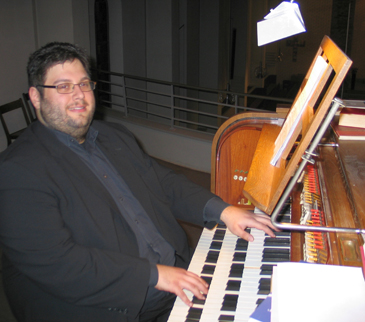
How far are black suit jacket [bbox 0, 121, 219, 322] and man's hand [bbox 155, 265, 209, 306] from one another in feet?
0.18

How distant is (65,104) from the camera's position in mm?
1516

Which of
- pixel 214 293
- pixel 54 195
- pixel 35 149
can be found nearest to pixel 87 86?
pixel 35 149

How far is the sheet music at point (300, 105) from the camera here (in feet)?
3.57

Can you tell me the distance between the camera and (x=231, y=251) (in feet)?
4.85

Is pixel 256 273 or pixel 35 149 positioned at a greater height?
pixel 35 149

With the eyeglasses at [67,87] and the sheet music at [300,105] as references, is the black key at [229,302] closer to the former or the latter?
the sheet music at [300,105]

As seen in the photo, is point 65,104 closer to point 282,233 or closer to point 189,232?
point 282,233

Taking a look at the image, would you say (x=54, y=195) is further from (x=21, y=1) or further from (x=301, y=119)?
(x=21, y=1)

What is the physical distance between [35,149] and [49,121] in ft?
0.54

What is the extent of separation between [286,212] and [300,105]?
0.63 meters

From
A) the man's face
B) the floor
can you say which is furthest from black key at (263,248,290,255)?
the floor

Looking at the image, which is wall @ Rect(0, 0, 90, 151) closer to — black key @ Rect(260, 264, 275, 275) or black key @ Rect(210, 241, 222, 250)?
black key @ Rect(210, 241, 222, 250)

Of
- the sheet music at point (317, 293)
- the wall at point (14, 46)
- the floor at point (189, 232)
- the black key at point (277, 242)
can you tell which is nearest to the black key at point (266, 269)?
the black key at point (277, 242)

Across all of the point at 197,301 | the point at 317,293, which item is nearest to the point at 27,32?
the point at 197,301
